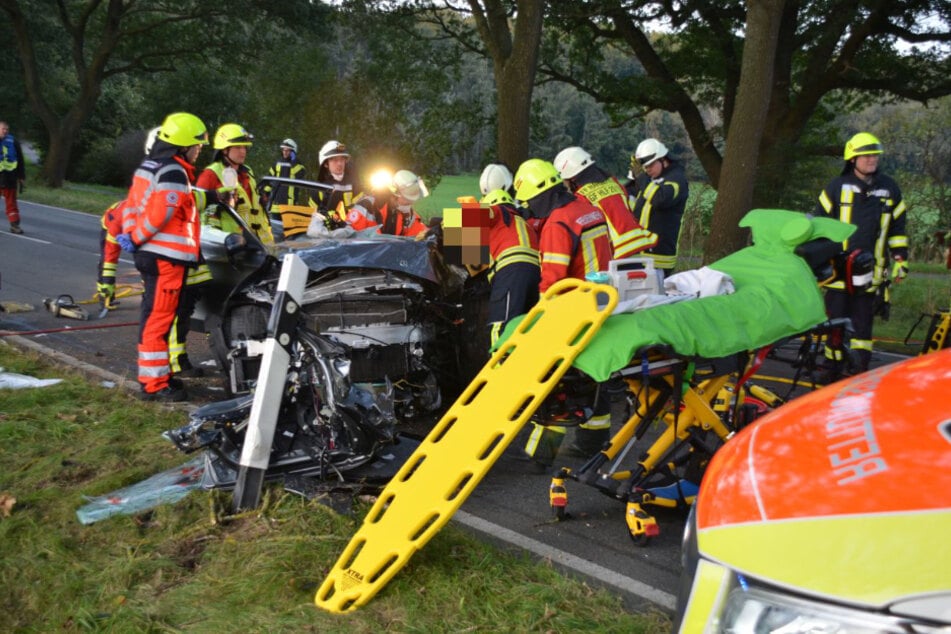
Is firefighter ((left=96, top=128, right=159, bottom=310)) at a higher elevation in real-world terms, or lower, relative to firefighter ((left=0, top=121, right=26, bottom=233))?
lower

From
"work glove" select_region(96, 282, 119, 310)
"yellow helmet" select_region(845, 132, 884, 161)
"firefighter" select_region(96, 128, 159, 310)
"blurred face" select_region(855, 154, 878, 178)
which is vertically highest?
"yellow helmet" select_region(845, 132, 884, 161)

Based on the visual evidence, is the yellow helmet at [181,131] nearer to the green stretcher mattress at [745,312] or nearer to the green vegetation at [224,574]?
the green vegetation at [224,574]

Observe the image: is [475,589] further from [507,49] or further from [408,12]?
[408,12]

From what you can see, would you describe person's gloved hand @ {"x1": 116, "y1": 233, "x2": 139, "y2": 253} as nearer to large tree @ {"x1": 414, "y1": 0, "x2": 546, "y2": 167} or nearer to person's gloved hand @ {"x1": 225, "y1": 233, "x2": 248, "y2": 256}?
person's gloved hand @ {"x1": 225, "y1": 233, "x2": 248, "y2": 256}

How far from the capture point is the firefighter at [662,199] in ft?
25.5

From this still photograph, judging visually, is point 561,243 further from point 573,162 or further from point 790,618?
point 790,618

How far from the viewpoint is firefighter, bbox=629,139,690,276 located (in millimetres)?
7781

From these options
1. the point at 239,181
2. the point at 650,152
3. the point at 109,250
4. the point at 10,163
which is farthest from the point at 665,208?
the point at 10,163

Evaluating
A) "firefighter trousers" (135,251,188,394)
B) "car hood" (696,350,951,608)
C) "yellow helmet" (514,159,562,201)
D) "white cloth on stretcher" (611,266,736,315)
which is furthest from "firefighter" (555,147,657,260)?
"car hood" (696,350,951,608)

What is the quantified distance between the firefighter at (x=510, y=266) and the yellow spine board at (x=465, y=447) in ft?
3.25

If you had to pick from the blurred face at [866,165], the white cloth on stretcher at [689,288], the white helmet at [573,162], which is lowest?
the white cloth on stretcher at [689,288]

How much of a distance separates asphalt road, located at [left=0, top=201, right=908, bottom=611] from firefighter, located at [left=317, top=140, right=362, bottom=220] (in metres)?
1.93

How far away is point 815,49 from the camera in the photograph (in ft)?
51.7

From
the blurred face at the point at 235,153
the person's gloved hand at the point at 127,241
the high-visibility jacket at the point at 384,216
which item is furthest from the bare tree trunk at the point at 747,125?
the person's gloved hand at the point at 127,241
